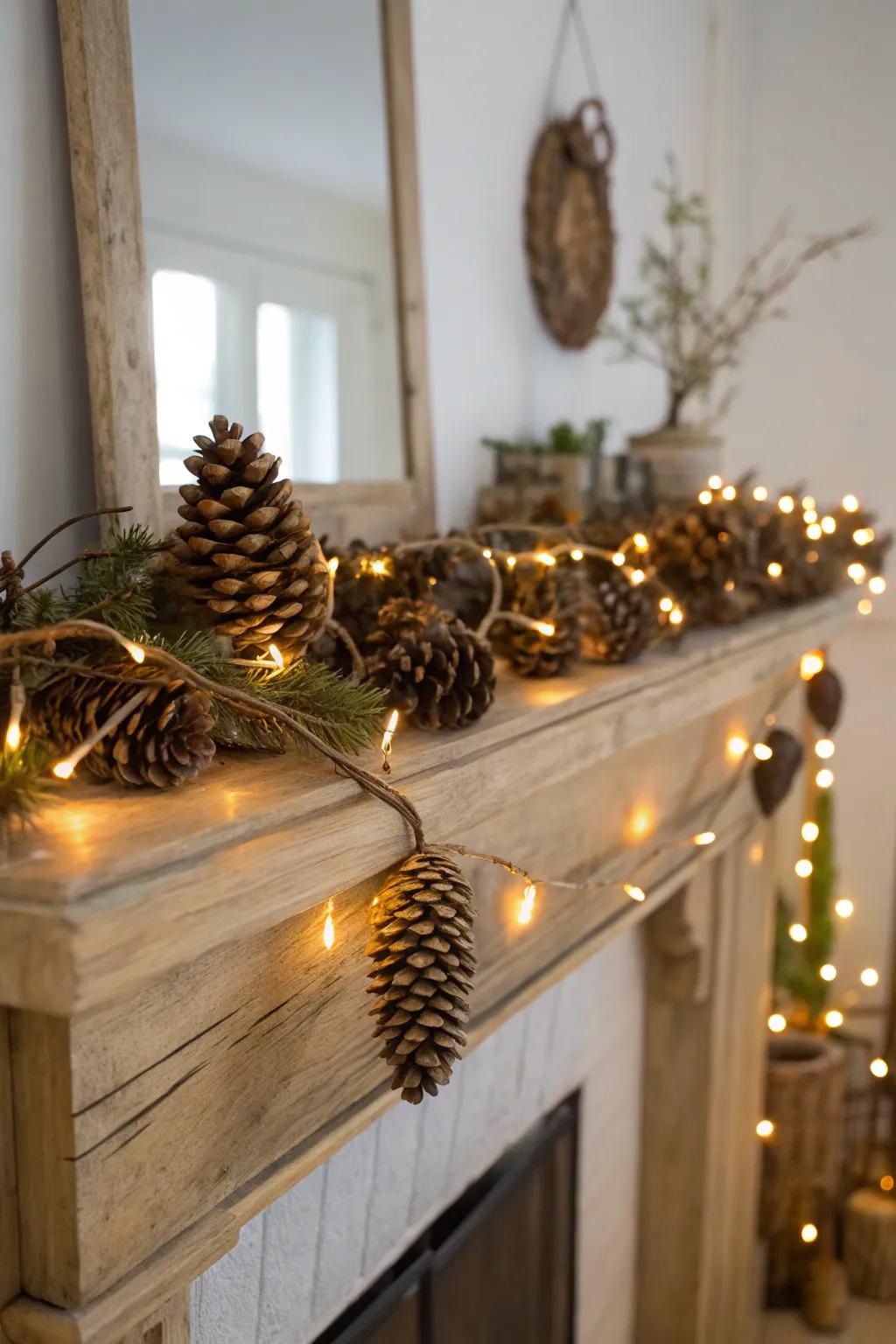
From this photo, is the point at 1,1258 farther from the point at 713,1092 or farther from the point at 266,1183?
the point at 713,1092

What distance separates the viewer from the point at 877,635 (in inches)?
102

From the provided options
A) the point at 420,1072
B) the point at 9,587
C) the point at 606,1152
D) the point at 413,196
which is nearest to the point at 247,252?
the point at 413,196

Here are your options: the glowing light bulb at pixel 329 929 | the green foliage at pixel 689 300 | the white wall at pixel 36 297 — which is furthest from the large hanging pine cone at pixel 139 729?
the green foliage at pixel 689 300

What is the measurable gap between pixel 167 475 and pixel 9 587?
0.24 m

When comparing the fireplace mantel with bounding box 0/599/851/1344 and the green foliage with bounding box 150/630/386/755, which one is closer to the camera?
the fireplace mantel with bounding box 0/599/851/1344

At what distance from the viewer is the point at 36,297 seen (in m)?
0.83

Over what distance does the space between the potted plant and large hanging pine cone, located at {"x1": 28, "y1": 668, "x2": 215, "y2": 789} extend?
1.13 meters

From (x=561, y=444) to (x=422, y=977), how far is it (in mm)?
966

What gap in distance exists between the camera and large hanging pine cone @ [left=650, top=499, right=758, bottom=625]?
1298mm

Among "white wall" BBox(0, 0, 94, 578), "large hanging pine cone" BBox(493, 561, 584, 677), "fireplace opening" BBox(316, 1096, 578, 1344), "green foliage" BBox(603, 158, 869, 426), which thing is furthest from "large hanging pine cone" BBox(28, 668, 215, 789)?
"green foliage" BBox(603, 158, 869, 426)

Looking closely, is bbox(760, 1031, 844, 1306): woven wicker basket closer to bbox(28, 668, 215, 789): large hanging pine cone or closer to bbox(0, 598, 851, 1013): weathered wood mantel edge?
bbox(0, 598, 851, 1013): weathered wood mantel edge

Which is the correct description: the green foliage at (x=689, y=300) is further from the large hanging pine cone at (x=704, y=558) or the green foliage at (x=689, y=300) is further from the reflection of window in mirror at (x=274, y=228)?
the reflection of window in mirror at (x=274, y=228)

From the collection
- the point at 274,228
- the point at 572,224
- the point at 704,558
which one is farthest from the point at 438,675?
the point at 572,224

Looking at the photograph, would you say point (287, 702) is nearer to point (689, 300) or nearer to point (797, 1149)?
point (689, 300)
